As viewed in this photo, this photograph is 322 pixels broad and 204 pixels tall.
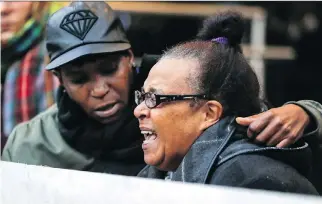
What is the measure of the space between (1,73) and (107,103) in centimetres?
111

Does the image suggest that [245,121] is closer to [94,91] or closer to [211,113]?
[211,113]

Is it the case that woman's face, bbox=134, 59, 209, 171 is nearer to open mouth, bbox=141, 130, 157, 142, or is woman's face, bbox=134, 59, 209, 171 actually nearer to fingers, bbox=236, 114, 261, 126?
open mouth, bbox=141, 130, 157, 142

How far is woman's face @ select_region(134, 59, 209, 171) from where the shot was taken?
2.19 metres

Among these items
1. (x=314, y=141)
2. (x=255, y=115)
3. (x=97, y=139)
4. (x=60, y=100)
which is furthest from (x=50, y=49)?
(x=314, y=141)

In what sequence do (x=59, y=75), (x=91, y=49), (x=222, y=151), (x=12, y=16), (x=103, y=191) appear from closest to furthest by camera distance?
(x=222, y=151) → (x=103, y=191) → (x=91, y=49) → (x=59, y=75) → (x=12, y=16)

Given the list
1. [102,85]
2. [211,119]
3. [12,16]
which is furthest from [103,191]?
[12,16]

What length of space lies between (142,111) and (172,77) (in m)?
0.19

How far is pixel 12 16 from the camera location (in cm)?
353

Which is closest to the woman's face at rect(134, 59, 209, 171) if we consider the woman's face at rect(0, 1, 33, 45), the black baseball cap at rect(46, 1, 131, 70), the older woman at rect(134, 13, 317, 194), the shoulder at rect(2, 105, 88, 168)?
the older woman at rect(134, 13, 317, 194)

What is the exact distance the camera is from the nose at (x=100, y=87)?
271cm

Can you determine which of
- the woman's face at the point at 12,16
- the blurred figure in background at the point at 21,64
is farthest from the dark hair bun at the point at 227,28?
the woman's face at the point at 12,16

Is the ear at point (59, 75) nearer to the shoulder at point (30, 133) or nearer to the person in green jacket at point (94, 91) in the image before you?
the person in green jacket at point (94, 91)

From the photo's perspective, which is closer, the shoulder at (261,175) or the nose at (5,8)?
the shoulder at (261,175)

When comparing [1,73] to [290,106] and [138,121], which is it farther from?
[290,106]
